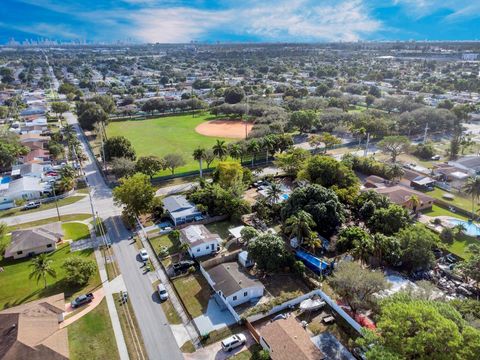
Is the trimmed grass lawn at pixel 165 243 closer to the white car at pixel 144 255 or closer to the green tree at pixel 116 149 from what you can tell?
the white car at pixel 144 255

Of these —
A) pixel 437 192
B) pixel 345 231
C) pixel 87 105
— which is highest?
pixel 87 105

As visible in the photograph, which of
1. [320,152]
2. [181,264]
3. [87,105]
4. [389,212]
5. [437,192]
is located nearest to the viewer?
[181,264]

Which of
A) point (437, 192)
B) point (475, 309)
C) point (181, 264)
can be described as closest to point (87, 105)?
point (181, 264)

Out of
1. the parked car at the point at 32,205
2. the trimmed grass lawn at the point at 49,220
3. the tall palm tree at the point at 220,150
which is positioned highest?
the tall palm tree at the point at 220,150

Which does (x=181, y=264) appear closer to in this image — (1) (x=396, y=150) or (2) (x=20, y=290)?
(2) (x=20, y=290)

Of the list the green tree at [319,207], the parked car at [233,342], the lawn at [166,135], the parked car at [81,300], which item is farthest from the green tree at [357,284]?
the lawn at [166,135]

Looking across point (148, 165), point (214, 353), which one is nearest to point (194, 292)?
point (214, 353)
